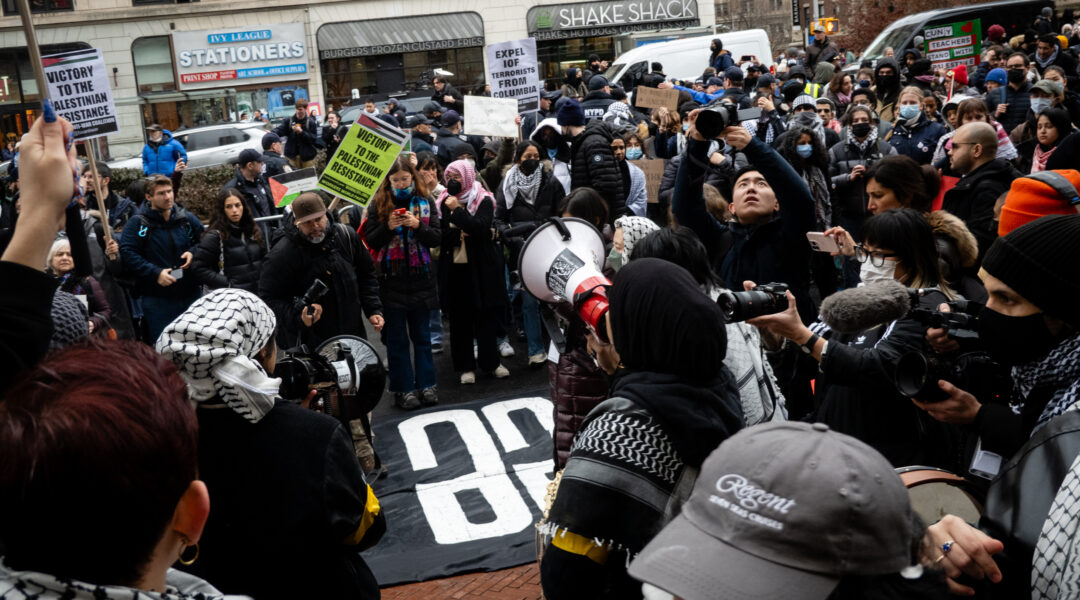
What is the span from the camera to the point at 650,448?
247 centimetres

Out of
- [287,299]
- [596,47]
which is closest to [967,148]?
[287,299]

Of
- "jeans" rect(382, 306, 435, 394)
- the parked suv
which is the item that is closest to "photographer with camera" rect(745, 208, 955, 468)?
"jeans" rect(382, 306, 435, 394)

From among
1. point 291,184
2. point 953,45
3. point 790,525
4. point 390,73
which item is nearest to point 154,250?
point 291,184

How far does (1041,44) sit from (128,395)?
15613 mm

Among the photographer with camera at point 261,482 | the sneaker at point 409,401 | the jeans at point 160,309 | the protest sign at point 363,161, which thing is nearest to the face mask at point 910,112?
the protest sign at point 363,161

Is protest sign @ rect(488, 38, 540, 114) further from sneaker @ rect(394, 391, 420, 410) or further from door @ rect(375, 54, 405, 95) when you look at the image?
door @ rect(375, 54, 405, 95)

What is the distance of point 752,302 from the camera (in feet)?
9.71

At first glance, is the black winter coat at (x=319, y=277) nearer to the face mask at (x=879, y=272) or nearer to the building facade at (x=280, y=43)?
the face mask at (x=879, y=272)

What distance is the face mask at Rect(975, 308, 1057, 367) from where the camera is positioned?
246 centimetres

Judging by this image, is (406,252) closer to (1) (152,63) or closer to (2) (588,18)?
(2) (588,18)

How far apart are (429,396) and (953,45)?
12.6 metres

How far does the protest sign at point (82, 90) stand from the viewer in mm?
7812

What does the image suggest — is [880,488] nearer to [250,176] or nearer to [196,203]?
[250,176]

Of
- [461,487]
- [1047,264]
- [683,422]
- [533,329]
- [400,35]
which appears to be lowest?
[461,487]
